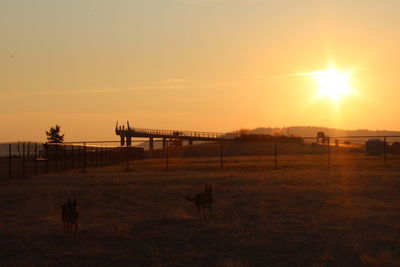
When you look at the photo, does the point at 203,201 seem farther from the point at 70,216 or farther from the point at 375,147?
the point at 375,147

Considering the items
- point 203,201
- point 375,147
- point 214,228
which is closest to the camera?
point 214,228

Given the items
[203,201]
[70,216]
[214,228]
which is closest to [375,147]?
[203,201]

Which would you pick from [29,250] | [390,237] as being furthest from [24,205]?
[390,237]

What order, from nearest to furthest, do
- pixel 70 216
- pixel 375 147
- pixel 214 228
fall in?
pixel 70 216, pixel 214 228, pixel 375 147

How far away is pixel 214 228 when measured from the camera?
49.9 feet

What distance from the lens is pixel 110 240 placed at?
1388 centimetres

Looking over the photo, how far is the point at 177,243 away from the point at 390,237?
4454mm

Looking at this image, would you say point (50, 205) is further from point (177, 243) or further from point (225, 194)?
point (177, 243)

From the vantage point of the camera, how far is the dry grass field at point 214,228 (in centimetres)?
1184

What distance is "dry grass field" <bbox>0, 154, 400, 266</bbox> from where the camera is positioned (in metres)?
11.8

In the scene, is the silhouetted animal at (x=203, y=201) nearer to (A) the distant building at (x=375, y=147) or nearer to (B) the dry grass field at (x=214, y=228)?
(B) the dry grass field at (x=214, y=228)

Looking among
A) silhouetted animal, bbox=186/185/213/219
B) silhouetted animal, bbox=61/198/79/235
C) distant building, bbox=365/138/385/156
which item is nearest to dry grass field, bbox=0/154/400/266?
silhouetted animal, bbox=61/198/79/235

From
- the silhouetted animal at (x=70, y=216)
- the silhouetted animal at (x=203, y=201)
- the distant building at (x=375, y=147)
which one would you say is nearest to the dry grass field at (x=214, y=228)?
the silhouetted animal at (x=70, y=216)

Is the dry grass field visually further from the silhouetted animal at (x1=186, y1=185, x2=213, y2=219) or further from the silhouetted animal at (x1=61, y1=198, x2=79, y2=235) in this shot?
the silhouetted animal at (x1=186, y1=185, x2=213, y2=219)
